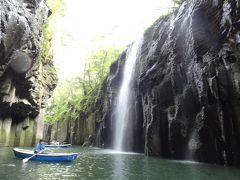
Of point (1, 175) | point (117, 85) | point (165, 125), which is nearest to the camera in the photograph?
point (1, 175)

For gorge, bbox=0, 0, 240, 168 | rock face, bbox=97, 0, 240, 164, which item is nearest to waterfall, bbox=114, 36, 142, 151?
gorge, bbox=0, 0, 240, 168

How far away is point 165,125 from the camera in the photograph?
2336cm

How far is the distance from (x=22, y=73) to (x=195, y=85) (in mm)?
18305

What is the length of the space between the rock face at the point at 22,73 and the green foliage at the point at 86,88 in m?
11.6

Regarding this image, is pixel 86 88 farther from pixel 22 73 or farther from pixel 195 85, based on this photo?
pixel 195 85

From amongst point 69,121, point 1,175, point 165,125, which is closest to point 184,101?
point 165,125

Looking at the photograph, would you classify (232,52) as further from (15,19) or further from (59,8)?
(59,8)

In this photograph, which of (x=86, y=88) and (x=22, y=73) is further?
(x=86, y=88)

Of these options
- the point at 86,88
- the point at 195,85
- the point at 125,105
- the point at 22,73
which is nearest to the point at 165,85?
the point at 195,85

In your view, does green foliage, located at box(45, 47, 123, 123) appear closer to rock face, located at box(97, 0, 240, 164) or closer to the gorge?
the gorge

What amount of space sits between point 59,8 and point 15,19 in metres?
19.3

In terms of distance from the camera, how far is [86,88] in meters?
56.3

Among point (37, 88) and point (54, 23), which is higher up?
point (54, 23)

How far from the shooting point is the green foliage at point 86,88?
5128cm
